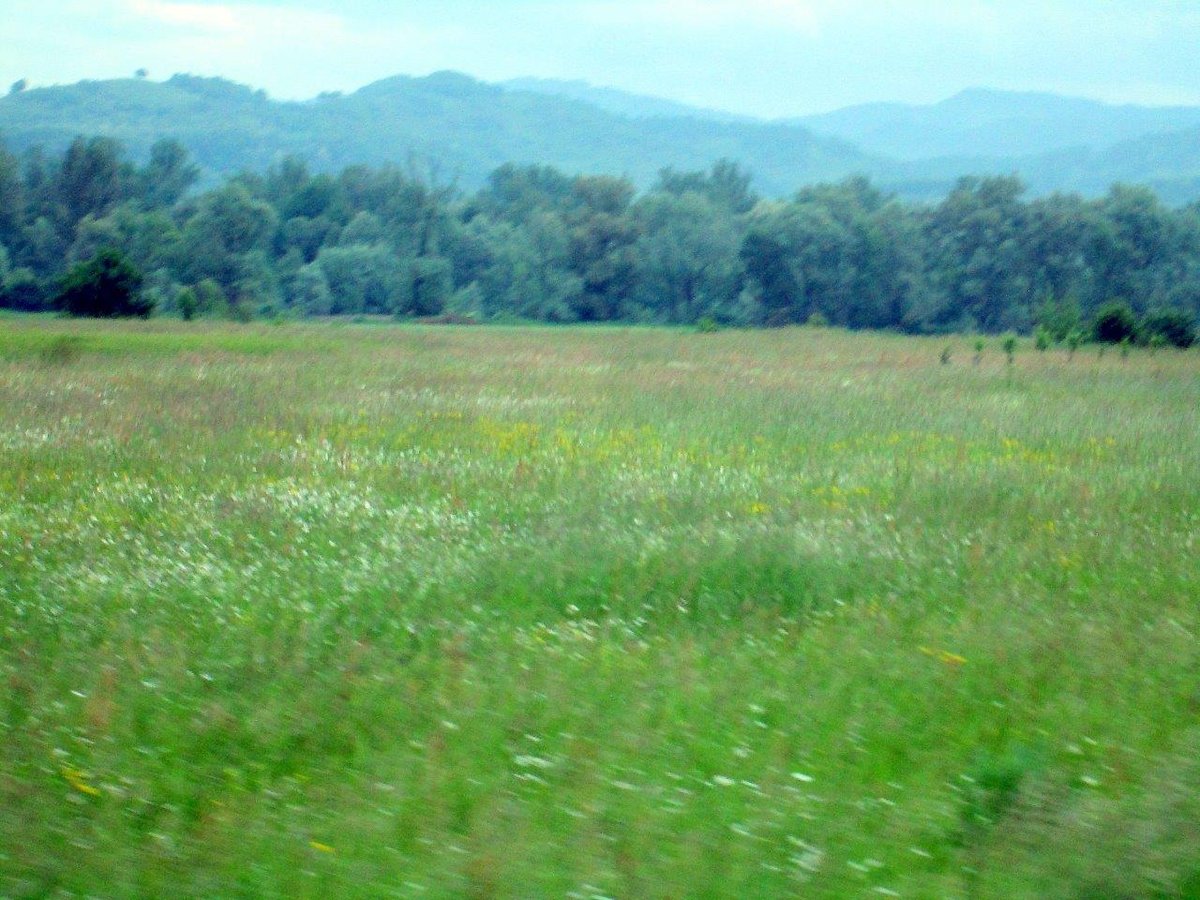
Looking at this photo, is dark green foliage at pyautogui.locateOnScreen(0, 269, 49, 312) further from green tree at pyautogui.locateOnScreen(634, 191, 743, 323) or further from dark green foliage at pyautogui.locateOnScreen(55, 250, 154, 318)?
green tree at pyautogui.locateOnScreen(634, 191, 743, 323)

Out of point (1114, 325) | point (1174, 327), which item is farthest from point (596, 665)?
point (1174, 327)

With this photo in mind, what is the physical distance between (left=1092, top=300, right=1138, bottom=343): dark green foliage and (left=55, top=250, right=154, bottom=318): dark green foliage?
35.1 m

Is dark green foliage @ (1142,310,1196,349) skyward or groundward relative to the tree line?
groundward

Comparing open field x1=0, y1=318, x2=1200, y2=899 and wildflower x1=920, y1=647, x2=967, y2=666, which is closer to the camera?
open field x1=0, y1=318, x2=1200, y2=899

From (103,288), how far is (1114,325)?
119 ft

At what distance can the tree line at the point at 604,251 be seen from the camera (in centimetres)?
5759

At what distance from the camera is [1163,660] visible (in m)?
6.21

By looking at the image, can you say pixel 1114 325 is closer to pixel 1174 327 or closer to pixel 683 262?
pixel 1174 327

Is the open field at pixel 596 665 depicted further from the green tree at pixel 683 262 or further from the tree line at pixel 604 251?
the green tree at pixel 683 262

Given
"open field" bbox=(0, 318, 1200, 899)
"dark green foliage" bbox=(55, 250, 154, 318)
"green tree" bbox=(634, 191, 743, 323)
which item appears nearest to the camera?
"open field" bbox=(0, 318, 1200, 899)

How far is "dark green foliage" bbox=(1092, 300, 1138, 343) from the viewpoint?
37.7 m

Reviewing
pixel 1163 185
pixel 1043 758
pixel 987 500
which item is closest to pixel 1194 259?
pixel 987 500

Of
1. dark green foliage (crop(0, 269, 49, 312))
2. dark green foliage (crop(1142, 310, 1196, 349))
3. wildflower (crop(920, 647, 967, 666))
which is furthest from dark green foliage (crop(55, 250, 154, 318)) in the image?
wildflower (crop(920, 647, 967, 666))

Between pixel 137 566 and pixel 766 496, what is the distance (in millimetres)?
5984
